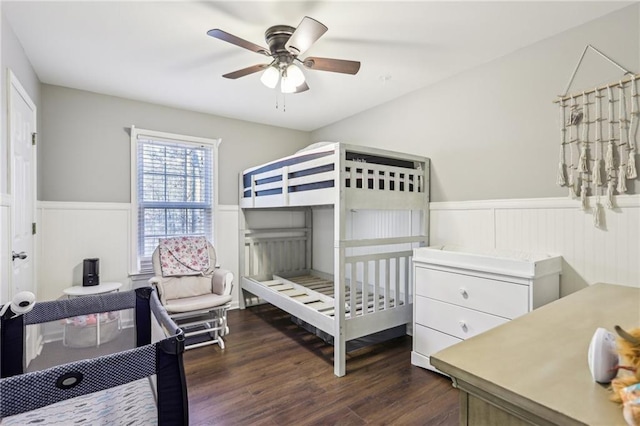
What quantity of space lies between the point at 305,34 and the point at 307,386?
2.24 metres

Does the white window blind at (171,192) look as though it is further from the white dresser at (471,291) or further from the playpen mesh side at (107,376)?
the white dresser at (471,291)

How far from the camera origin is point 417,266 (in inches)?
97.9

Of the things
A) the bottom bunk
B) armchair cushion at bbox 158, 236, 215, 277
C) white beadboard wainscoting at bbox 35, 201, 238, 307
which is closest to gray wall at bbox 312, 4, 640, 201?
the bottom bunk

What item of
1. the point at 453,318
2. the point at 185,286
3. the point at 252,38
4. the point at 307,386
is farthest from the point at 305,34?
the point at 185,286

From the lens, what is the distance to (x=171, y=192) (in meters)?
3.59

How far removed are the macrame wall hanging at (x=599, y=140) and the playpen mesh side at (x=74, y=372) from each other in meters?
2.52

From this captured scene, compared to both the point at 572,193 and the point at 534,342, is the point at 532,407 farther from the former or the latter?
the point at 572,193

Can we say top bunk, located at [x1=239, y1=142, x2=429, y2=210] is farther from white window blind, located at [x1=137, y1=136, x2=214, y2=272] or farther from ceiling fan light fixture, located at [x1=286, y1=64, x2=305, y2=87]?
white window blind, located at [x1=137, y1=136, x2=214, y2=272]

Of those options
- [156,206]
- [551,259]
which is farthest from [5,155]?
[551,259]

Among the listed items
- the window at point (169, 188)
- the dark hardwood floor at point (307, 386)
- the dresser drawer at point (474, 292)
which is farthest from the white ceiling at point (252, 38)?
the dark hardwood floor at point (307, 386)

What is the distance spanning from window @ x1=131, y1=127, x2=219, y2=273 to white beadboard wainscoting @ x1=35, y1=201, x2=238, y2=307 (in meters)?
0.14

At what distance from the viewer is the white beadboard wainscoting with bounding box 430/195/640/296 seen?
1.86 m

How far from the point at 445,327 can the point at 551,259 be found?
827 millimetres

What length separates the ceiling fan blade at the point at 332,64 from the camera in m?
2.05
